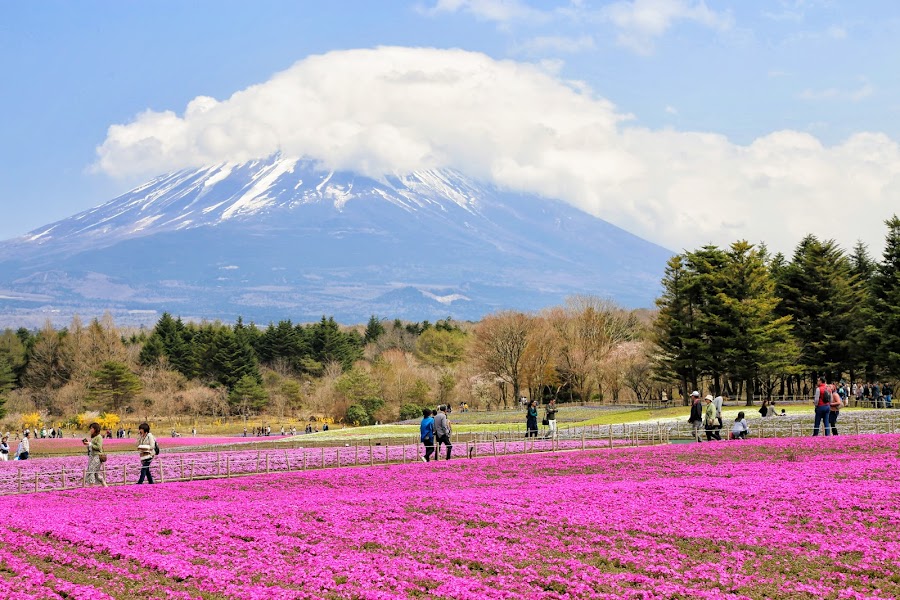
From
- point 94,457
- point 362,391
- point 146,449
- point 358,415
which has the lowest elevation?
point 358,415

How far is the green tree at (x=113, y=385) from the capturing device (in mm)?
107875

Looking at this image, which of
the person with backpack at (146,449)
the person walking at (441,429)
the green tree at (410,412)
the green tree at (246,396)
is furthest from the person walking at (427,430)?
the green tree at (246,396)

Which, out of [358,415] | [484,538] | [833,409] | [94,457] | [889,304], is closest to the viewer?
[484,538]

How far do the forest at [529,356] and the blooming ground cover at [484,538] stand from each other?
163 feet

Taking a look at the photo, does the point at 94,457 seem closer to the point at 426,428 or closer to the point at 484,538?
the point at 426,428

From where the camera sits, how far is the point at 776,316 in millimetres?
82375

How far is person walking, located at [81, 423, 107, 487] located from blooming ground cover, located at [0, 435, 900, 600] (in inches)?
76.0

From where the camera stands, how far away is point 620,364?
334 feet

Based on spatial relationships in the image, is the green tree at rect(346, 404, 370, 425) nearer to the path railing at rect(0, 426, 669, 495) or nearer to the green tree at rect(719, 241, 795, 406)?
the green tree at rect(719, 241, 795, 406)

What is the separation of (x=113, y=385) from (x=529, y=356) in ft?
163

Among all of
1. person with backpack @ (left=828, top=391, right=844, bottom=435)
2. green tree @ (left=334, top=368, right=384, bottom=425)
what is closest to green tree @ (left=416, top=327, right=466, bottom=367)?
green tree @ (left=334, top=368, right=384, bottom=425)

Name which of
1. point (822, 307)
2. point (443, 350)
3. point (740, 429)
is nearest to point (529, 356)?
point (822, 307)

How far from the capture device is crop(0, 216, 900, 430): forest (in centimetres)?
7544

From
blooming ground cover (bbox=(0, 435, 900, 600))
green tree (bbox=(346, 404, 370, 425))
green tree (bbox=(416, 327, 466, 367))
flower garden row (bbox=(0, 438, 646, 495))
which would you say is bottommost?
green tree (bbox=(346, 404, 370, 425))
